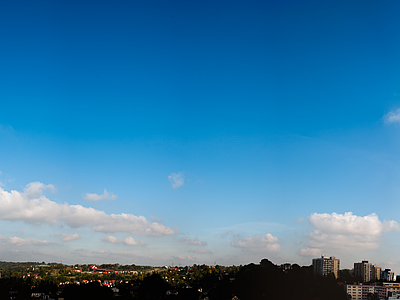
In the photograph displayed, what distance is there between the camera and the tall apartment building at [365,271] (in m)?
60.1

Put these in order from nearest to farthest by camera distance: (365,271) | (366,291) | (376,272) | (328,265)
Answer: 1. (366,291)
2. (365,271)
3. (376,272)
4. (328,265)

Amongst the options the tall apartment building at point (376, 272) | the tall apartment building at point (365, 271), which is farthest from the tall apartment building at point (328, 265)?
the tall apartment building at point (376, 272)

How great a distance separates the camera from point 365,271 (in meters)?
60.3

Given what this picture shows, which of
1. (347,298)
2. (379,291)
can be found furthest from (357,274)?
(347,298)

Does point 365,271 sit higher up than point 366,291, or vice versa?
point 365,271

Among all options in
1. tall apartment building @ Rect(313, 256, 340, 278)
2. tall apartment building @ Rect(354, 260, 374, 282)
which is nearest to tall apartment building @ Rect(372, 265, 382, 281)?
tall apartment building @ Rect(354, 260, 374, 282)

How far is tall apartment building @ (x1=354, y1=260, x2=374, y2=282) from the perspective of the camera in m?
60.1

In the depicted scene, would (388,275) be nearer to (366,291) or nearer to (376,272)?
(376,272)

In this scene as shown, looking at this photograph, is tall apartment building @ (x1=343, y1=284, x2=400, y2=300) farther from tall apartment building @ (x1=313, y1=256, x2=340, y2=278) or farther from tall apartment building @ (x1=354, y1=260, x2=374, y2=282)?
tall apartment building @ (x1=313, y1=256, x2=340, y2=278)

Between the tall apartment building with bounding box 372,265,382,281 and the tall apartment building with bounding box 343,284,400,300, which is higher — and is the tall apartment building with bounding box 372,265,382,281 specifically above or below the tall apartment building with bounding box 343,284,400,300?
above

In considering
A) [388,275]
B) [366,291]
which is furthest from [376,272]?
[366,291]

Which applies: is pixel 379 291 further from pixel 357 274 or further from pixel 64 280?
pixel 64 280

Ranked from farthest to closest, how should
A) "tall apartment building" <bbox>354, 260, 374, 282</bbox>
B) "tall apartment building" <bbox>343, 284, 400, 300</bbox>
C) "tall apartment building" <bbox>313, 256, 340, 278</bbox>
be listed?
1. "tall apartment building" <bbox>313, 256, 340, 278</bbox>
2. "tall apartment building" <bbox>354, 260, 374, 282</bbox>
3. "tall apartment building" <bbox>343, 284, 400, 300</bbox>

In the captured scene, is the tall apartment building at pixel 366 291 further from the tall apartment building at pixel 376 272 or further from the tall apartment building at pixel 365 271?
the tall apartment building at pixel 376 272
